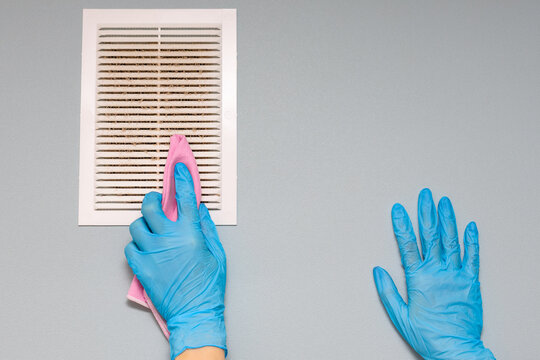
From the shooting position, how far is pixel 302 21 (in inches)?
53.5

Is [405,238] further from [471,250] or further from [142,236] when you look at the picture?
[142,236]

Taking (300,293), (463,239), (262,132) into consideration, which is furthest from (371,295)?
(262,132)

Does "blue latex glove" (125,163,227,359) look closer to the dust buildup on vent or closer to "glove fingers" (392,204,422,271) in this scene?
the dust buildup on vent

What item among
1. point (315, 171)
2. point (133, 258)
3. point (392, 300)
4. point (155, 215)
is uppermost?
point (315, 171)

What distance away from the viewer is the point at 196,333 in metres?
1.18

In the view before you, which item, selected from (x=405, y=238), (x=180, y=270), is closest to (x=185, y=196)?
(x=180, y=270)

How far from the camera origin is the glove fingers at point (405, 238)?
128 cm

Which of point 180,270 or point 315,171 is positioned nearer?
point 180,270

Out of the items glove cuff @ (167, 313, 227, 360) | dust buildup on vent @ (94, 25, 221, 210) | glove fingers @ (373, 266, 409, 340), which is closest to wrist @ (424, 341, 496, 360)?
glove fingers @ (373, 266, 409, 340)

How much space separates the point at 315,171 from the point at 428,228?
0.34 metres

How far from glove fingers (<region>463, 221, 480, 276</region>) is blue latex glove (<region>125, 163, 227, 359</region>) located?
66 centimetres

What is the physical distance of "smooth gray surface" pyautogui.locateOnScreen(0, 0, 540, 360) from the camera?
1273 mm

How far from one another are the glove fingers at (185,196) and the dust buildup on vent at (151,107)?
6 centimetres

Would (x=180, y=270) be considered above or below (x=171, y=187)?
below
